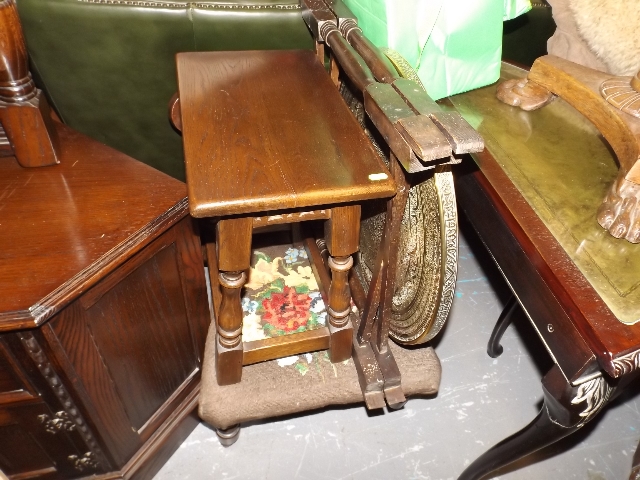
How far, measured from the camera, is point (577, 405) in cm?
79

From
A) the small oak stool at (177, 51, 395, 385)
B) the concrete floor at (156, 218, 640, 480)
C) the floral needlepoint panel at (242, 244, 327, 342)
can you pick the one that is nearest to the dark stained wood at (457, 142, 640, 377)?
the small oak stool at (177, 51, 395, 385)

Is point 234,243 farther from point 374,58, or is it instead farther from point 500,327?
point 500,327

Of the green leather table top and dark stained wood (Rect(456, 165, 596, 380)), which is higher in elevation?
the green leather table top

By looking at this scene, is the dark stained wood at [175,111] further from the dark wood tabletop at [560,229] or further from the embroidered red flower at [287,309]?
the dark wood tabletop at [560,229]

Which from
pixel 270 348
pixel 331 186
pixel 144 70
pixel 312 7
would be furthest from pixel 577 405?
pixel 144 70

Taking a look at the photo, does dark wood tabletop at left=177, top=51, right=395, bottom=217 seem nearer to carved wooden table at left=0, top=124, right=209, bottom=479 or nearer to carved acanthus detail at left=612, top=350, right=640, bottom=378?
carved wooden table at left=0, top=124, right=209, bottom=479

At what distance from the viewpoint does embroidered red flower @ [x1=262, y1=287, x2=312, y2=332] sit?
127 cm

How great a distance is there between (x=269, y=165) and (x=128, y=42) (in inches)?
28.0

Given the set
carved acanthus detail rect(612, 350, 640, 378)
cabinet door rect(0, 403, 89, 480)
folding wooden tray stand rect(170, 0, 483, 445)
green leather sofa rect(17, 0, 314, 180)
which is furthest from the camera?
green leather sofa rect(17, 0, 314, 180)

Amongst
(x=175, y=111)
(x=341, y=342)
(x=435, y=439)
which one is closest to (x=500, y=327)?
(x=435, y=439)

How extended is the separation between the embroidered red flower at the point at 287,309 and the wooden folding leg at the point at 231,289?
0.52 ft

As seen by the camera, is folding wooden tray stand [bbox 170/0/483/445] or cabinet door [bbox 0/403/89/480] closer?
folding wooden tray stand [bbox 170/0/483/445]

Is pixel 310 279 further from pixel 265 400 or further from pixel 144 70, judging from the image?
pixel 144 70

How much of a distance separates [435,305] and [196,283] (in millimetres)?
591
